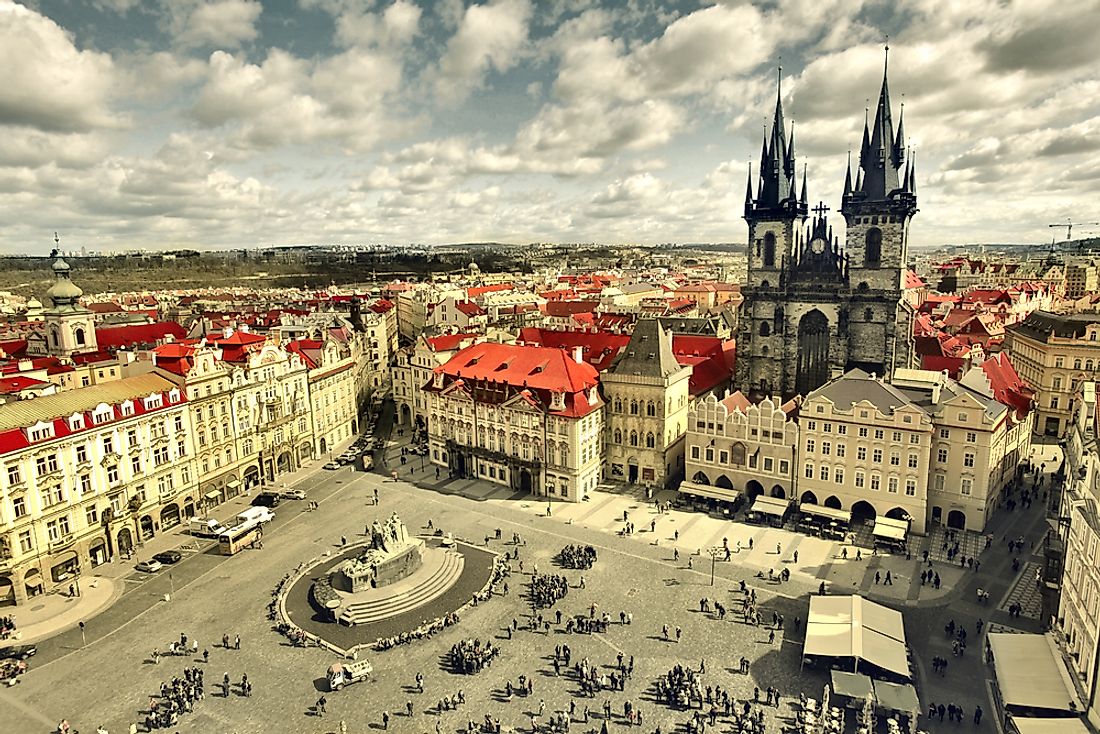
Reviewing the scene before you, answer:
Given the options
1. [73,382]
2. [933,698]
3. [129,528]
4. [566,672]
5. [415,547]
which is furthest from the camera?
[73,382]

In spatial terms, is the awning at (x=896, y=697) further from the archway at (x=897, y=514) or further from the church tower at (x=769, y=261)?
the church tower at (x=769, y=261)

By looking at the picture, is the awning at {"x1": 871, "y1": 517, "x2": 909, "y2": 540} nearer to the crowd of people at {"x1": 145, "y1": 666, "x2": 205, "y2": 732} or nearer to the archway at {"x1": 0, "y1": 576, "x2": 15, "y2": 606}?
the crowd of people at {"x1": 145, "y1": 666, "x2": 205, "y2": 732}

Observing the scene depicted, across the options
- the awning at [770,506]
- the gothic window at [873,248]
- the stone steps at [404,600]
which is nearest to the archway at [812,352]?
the gothic window at [873,248]

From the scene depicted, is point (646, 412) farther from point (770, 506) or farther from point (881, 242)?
point (881, 242)

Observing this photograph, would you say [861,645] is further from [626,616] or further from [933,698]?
[626,616]

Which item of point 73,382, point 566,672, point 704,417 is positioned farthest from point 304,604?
point 704,417

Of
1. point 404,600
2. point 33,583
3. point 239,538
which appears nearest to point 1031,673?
point 404,600

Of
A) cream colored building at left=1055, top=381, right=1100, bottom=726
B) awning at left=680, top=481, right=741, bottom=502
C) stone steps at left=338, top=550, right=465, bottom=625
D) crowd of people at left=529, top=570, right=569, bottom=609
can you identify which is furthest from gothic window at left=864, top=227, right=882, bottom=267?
stone steps at left=338, top=550, right=465, bottom=625
